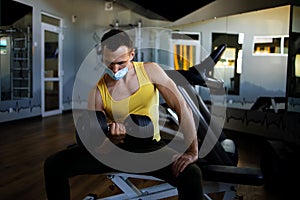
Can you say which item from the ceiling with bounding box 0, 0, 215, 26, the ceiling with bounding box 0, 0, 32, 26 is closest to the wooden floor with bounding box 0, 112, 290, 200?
the ceiling with bounding box 0, 0, 32, 26

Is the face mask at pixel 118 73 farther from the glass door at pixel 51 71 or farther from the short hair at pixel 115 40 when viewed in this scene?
the glass door at pixel 51 71

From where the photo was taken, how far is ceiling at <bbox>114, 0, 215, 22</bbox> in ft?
16.0

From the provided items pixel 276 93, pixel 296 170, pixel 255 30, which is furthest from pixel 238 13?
pixel 296 170

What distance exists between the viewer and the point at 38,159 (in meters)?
2.63

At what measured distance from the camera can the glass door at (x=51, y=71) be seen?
5.28 m

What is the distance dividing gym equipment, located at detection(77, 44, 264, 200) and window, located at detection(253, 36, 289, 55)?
2315mm

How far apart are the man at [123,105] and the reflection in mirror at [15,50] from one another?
12.5 ft

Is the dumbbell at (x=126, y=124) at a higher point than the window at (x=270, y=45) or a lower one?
lower

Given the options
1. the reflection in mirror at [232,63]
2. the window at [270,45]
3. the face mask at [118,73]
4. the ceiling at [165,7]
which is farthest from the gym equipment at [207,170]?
the ceiling at [165,7]

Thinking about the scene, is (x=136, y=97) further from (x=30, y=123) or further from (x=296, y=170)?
(x=30, y=123)

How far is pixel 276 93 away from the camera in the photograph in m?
3.76

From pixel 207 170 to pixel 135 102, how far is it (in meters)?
0.46

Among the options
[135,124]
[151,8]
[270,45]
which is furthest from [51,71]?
[135,124]

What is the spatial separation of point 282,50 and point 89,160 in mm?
3428
